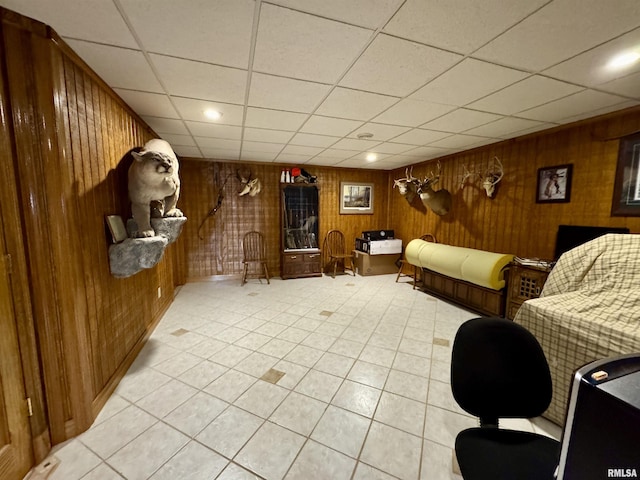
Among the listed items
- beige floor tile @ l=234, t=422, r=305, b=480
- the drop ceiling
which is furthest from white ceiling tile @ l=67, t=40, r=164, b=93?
beige floor tile @ l=234, t=422, r=305, b=480

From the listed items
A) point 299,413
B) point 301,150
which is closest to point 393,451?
point 299,413

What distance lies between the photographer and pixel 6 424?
1268 millimetres

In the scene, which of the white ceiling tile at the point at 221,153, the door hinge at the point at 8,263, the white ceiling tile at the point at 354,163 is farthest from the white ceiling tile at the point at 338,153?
the door hinge at the point at 8,263

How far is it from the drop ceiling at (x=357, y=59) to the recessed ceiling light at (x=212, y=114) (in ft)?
0.19

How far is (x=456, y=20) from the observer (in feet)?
4.28

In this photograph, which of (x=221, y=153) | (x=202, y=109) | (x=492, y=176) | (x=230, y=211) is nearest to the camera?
(x=202, y=109)

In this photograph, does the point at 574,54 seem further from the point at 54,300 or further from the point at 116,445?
the point at 116,445

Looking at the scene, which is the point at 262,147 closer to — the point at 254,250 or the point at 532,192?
the point at 254,250

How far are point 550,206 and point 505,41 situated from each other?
2.50 m

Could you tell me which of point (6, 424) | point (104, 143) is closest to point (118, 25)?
point (104, 143)

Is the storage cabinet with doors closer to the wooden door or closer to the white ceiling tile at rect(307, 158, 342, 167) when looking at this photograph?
the white ceiling tile at rect(307, 158, 342, 167)

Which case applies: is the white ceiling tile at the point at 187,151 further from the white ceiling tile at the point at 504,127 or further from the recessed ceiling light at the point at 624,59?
the recessed ceiling light at the point at 624,59

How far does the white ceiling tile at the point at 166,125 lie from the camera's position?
2.78 m

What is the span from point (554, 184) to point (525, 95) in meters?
1.50
